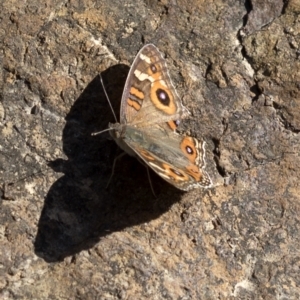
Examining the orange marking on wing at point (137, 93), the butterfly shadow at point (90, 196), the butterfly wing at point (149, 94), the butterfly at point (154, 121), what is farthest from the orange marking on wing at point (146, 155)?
the orange marking on wing at point (137, 93)

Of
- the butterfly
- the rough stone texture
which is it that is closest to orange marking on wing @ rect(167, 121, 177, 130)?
the butterfly

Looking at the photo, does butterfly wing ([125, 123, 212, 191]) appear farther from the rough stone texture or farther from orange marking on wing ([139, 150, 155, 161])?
the rough stone texture

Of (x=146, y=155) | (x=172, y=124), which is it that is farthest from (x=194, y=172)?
(x=172, y=124)

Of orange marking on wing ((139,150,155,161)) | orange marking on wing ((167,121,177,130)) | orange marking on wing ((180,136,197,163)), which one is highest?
orange marking on wing ((180,136,197,163))

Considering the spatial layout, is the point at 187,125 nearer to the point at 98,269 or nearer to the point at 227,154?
the point at 227,154

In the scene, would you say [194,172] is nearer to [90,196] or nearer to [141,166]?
[141,166]
